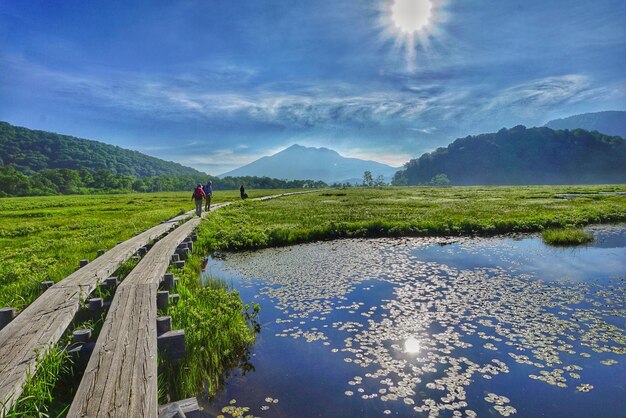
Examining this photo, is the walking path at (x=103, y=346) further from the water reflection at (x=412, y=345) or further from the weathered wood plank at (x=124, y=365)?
the water reflection at (x=412, y=345)

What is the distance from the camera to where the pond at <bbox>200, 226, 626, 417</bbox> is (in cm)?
630

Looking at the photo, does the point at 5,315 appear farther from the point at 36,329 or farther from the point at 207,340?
the point at 207,340

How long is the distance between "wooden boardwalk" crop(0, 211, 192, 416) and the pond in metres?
2.98

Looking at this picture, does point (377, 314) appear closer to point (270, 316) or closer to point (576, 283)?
point (270, 316)

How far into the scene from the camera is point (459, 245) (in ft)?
68.3

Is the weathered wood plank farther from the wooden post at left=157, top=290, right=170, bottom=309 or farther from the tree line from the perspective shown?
the tree line

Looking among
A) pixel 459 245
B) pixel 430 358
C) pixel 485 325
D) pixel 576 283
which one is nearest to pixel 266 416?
pixel 430 358

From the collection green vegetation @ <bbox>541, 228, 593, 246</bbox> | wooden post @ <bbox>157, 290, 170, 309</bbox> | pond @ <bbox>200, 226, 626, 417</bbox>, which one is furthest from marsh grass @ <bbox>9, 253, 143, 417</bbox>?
green vegetation @ <bbox>541, 228, 593, 246</bbox>

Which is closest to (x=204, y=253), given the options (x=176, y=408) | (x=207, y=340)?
(x=207, y=340)

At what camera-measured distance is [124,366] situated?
5082 mm

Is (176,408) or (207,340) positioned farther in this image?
(207,340)

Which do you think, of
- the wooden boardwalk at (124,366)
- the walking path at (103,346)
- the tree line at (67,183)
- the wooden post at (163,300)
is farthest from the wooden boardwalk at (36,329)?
the tree line at (67,183)

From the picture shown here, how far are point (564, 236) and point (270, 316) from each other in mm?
20065

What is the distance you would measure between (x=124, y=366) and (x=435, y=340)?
6864mm
